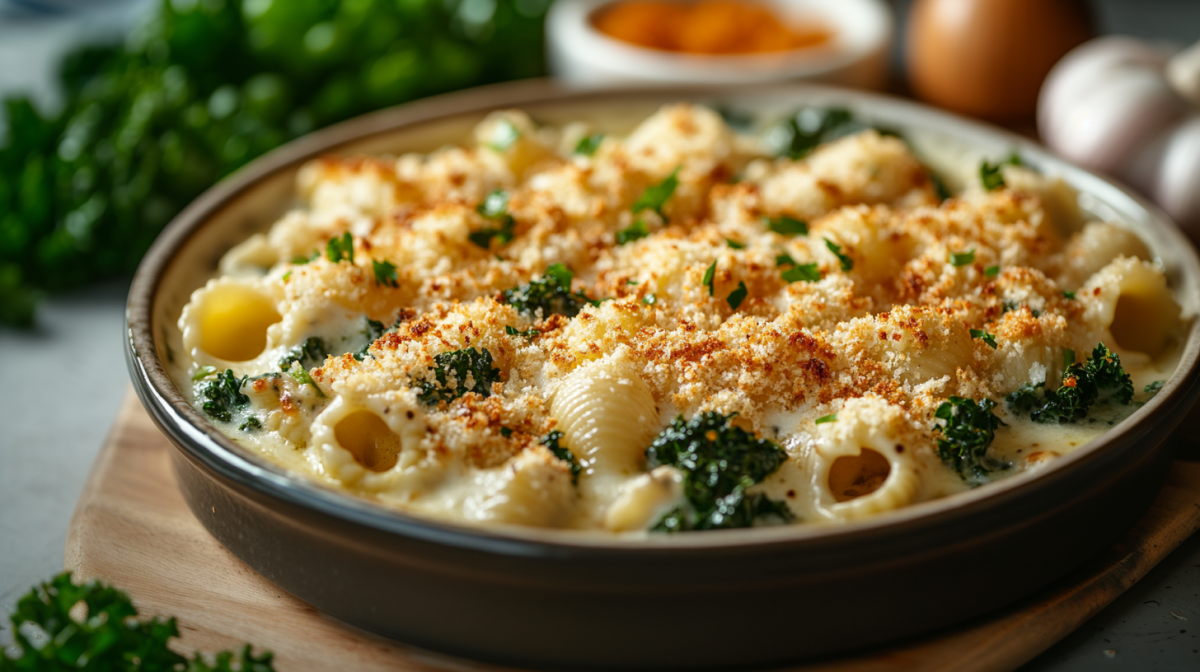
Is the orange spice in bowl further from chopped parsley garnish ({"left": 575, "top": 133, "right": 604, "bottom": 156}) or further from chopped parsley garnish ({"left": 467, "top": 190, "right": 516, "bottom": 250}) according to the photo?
chopped parsley garnish ({"left": 467, "top": 190, "right": 516, "bottom": 250})

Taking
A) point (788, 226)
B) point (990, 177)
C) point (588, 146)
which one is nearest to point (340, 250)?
point (588, 146)

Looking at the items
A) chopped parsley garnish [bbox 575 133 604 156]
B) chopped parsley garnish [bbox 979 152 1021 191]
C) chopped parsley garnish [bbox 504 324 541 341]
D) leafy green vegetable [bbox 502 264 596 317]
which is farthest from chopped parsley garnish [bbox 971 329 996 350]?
chopped parsley garnish [bbox 575 133 604 156]

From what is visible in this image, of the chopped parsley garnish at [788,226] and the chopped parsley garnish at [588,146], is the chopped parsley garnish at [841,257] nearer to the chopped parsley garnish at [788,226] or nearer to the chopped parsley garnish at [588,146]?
the chopped parsley garnish at [788,226]

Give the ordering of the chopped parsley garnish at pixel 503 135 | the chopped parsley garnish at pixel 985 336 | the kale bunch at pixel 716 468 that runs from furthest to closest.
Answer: the chopped parsley garnish at pixel 503 135 < the chopped parsley garnish at pixel 985 336 < the kale bunch at pixel 716 468

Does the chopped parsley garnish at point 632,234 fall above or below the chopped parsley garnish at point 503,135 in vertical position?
below

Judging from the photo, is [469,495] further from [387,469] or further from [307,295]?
[307,295]

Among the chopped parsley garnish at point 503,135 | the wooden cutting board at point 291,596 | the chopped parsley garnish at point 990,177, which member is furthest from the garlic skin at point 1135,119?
the chopped parsley garnish at point 503,135
